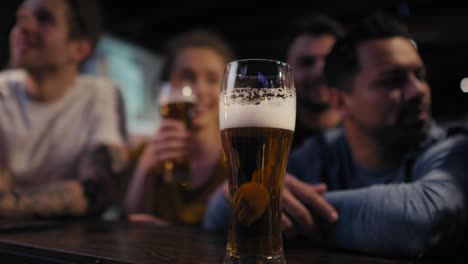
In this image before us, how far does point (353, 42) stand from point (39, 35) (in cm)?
152

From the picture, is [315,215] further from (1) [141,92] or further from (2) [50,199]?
(1) [141,92]

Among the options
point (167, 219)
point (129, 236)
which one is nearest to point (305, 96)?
point (167, 219)

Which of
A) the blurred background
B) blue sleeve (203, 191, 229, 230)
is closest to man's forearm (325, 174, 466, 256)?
blue sleeve (203, 191, 229, 230)

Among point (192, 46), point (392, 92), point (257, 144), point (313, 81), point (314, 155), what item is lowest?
point (314, 155)

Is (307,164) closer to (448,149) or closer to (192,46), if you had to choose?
(448,149)

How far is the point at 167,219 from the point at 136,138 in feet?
2.97

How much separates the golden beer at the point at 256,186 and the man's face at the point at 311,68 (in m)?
1.59

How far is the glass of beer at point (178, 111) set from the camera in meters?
1.76

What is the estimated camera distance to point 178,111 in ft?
5.85

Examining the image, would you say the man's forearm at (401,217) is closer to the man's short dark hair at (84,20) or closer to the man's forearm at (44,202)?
the man's forearm at (44,202)

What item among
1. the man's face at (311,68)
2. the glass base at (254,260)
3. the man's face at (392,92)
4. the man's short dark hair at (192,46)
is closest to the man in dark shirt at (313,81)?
the man's face at (311,68)

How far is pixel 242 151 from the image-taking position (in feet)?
2.67

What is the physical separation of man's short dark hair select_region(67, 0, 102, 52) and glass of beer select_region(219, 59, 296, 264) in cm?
161

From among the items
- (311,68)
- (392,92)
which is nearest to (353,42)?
(392,92)
